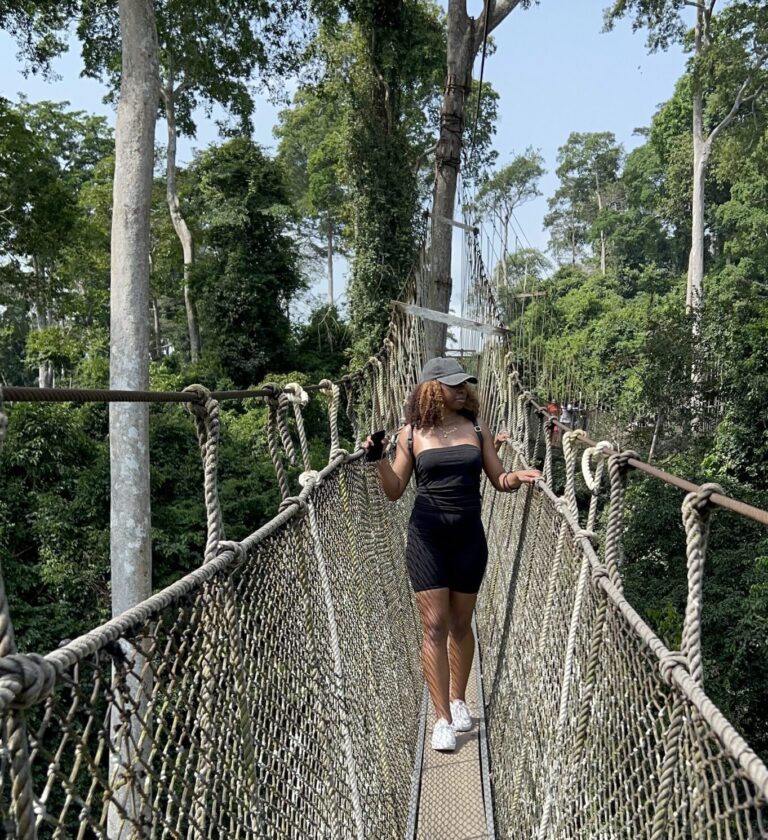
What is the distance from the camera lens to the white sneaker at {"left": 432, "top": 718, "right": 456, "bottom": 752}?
184 centimetres

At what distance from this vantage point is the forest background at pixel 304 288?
19.5ft

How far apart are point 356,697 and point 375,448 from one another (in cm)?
58

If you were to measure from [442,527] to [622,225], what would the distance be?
27189 millimetres

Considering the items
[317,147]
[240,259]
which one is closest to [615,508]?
[240,259]

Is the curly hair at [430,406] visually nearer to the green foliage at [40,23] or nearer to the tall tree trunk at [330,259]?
the green foliage at [40,23]

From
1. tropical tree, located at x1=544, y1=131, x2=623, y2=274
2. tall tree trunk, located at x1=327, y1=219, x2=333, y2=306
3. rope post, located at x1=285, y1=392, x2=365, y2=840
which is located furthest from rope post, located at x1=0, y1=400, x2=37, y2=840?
tropical tree, located at x1=544, y1=131, x2=623, y2=274

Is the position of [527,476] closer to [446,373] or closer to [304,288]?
[446,373]

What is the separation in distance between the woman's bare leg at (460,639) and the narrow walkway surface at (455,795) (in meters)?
0.15

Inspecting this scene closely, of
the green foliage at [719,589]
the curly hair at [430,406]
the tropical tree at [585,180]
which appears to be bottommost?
the green foliage at [719,589]

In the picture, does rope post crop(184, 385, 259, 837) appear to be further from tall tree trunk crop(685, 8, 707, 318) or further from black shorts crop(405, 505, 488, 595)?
tall tree trunk crop(685, 8, 707, 318)

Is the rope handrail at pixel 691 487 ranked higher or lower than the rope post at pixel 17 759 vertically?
higher

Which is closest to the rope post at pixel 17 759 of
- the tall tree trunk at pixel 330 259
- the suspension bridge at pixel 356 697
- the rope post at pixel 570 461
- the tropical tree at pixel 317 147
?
the suspension bridge at pixel 356 697

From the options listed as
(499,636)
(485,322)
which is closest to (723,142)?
(485,322)

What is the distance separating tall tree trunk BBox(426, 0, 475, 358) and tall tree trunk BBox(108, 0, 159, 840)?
81.9 inches
